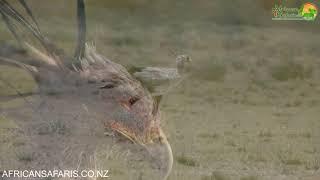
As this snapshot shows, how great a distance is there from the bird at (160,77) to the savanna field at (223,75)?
5.2 inches

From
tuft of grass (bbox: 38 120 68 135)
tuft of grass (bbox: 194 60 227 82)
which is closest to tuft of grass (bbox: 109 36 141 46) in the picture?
tuft of grass (bbox: 194 60 227 82)

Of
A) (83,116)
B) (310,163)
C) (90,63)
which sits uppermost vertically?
(90,63)

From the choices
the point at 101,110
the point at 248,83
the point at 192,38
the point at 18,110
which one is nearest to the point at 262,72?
the point at 248,83

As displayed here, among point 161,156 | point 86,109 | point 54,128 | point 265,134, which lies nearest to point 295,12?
point 265,134

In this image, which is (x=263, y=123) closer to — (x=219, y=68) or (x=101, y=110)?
(x=219, y=68)

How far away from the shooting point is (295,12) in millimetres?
5469

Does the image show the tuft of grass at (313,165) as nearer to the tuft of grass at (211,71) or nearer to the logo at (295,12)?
the tuft of grass at (211,71)

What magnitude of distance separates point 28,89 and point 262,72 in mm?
2244

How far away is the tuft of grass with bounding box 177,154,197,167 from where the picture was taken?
5.23 metres

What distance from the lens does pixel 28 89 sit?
4.69 metres

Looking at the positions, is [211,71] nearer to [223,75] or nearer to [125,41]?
[223,75]

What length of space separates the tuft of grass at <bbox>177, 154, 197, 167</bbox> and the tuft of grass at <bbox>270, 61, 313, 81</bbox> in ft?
4.16

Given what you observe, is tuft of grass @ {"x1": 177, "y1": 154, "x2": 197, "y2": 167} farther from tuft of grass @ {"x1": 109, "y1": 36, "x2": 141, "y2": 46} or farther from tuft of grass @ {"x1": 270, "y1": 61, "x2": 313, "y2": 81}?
tuft of grass @ {"x1": 270, "y1": 61, "x2": 313, "y2": 81}

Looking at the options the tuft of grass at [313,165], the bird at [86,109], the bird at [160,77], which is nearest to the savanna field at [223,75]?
the tuft of grass at [313,165]
